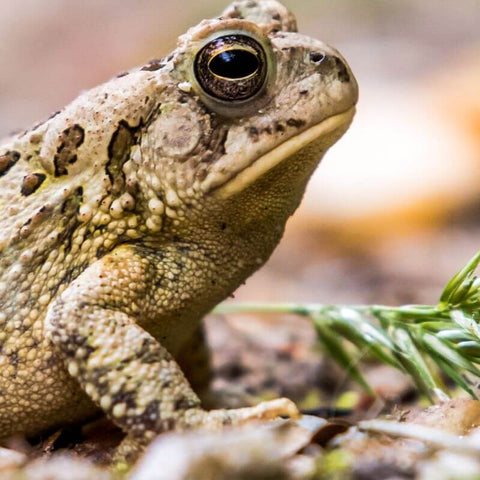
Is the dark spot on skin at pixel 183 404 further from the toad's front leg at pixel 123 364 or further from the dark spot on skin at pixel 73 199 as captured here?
the dark spot on skin at pixel 73 199

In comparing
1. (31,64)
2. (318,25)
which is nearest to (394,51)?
(318,25)

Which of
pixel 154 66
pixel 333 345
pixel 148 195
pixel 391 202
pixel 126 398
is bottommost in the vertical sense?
pixel 333 345

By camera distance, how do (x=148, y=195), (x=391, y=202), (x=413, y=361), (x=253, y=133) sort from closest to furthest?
1. (x=253, y=133)
2. (x=148, y=195)
3. (x=413, y=361)
4. (x=391, y=202)

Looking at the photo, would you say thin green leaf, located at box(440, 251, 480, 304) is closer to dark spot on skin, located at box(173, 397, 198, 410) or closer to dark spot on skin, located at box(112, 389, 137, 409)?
dark spot on skin, located at box(173, 397, 198, 410)

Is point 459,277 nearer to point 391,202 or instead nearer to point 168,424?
point 168,424

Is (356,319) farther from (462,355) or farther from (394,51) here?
(394,51)

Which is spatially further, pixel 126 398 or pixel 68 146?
pixel 68 146

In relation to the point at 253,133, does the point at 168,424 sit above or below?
A: below

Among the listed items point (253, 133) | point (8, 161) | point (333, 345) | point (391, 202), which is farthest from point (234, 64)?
point (391, 202)
